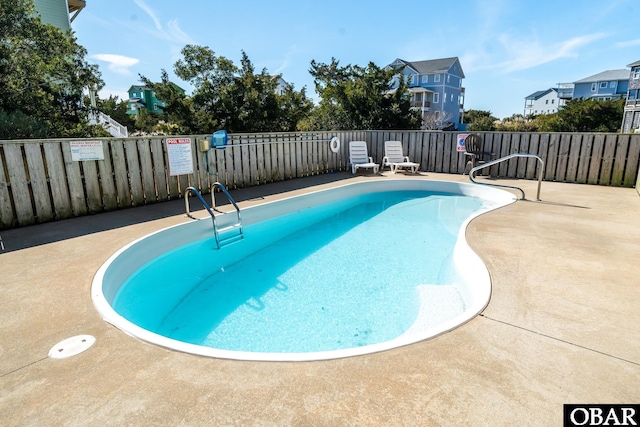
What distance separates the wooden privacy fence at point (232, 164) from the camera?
477 cm

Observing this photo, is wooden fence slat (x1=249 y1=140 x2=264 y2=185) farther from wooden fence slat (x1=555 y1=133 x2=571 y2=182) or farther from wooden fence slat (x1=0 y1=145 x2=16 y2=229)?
wooden fence slat (x1=555 y1=133 x2=571 y2=182)

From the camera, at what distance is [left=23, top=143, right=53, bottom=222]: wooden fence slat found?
4723 millimetres

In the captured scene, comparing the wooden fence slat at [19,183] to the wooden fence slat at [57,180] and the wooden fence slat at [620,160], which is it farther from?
the wooden fence slat at [620,160]

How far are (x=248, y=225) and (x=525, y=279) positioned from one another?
405cm

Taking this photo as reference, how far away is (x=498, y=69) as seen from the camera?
67.1 feet

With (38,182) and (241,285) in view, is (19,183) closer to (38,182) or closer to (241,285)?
(38,182)

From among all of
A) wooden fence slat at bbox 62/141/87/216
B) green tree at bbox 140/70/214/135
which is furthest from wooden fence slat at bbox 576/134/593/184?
green tree at bbox 140/70/214/135

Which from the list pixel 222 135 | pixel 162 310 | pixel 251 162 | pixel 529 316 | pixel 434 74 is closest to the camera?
pixel 529 316

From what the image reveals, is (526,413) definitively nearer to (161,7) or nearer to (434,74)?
(161,7)

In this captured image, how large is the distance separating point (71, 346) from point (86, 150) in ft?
13.5

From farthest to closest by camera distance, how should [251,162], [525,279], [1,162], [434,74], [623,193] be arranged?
[434,74] → [251,162] → [623,193] → [1,162] → [525,279]

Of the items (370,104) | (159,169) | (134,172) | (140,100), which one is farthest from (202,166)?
(140,100)

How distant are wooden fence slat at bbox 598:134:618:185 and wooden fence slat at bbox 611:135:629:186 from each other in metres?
0.07

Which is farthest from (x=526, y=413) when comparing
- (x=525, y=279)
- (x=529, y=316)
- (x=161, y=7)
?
(x=161, y=7)
